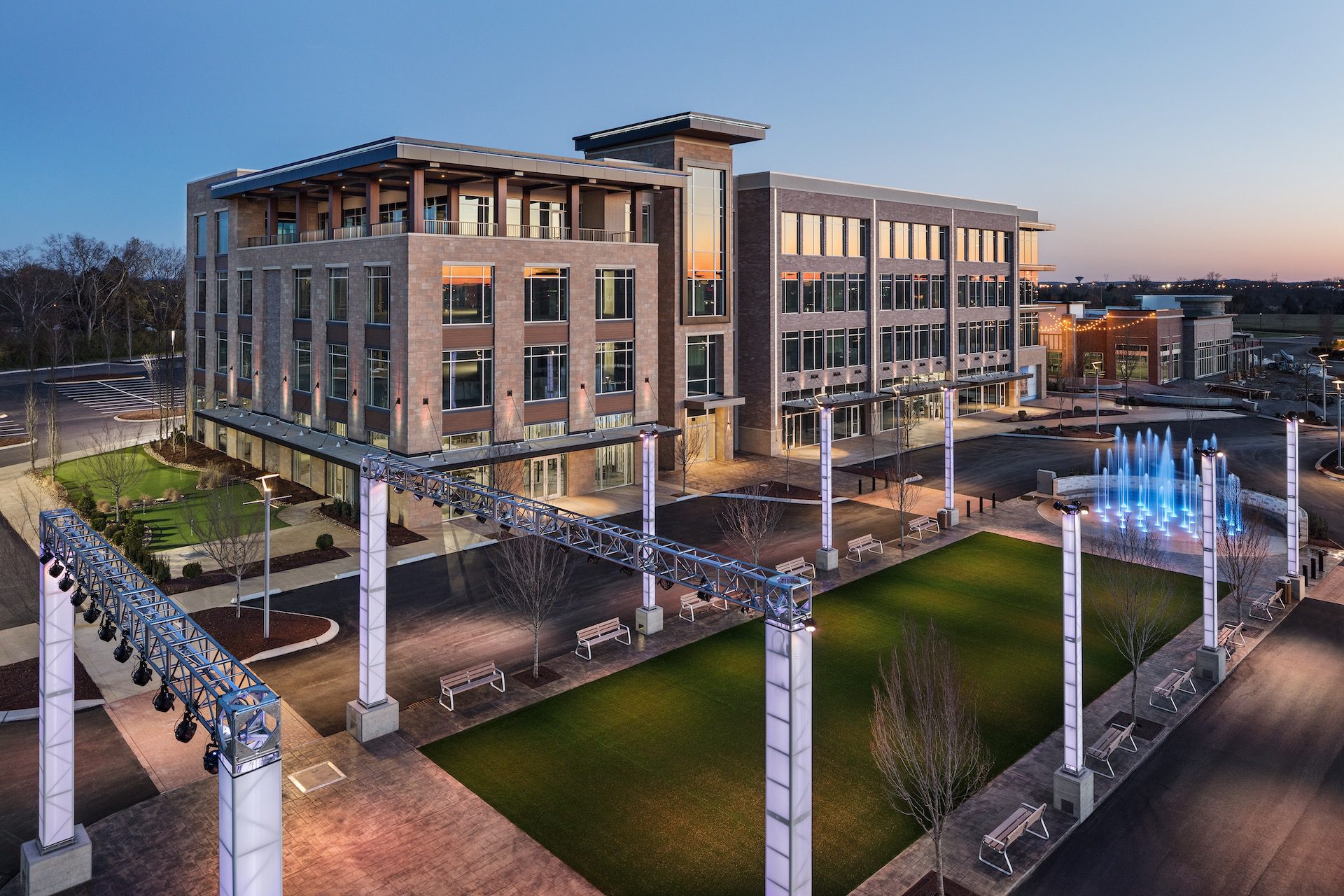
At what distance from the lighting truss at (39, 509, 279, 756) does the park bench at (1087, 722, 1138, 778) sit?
16893 millimetres

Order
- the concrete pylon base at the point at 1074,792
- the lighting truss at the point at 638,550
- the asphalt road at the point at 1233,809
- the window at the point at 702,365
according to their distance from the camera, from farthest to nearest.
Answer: the window at the point at 702,365, the concrete pylon base at the point at 1074,792, the asphalt road at the point at 1233,809, the lighting truss at the point at 638,550

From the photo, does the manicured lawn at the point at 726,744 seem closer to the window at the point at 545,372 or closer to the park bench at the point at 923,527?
the park bench at the point at 923,527

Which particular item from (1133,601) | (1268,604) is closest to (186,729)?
(1133,601)

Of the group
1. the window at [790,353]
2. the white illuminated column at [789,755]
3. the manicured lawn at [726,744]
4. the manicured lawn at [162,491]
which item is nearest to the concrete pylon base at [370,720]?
the manicured lawn at [726,744]

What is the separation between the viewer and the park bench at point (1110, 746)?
19719 mm

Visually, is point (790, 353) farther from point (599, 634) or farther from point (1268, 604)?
point (599, 634)

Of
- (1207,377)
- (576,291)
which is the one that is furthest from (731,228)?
(1207,377)

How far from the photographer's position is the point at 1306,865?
16.2 meters

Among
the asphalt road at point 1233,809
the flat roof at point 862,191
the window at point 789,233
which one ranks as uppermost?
the flat roof at point 862,191

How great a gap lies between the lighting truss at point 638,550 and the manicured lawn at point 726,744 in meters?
4.02

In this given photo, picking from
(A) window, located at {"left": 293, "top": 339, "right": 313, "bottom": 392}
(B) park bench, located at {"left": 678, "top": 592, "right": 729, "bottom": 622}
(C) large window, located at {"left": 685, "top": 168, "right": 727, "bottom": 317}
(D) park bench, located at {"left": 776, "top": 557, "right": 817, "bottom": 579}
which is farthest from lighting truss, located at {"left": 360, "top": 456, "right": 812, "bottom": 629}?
(C) large window, located at {"left": 685, "top": 168, "right": 727, "bottom": 317}

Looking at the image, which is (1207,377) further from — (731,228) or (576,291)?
(576,291)

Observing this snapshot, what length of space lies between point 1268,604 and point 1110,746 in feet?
43.3

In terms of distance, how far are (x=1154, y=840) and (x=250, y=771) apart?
15771 mm
